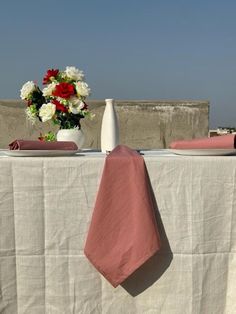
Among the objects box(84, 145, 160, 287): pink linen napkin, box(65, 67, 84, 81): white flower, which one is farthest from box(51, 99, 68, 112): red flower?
box(84, 145, 160, 287): pink linen napkin

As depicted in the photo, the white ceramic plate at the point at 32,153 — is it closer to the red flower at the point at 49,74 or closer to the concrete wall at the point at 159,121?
the red flower at the point at 49,74

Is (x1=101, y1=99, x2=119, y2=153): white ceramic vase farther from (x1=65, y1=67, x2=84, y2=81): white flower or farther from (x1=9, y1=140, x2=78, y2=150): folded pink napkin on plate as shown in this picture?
(x1=9, y1=140, x2=78, y2=150): folded pink napkin on plate

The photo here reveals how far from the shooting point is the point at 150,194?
1.43 meters

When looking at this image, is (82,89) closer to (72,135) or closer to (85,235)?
(72,135)

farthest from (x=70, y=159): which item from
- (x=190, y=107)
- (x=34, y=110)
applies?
(x=190, y=107)

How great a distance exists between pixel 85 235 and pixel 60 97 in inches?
23.1

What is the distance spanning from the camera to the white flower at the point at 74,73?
1.81 metres

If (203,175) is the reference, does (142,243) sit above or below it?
below

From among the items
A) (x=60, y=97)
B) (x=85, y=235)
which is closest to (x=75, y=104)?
(x=60, y=97)

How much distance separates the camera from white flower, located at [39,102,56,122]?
1.79 metres

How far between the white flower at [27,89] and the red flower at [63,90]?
5.0 inches

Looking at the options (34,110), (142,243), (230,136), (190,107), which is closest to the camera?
(142,243)

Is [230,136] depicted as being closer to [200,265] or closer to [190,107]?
[200,265]

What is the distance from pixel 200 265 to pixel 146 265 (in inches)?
6.7
